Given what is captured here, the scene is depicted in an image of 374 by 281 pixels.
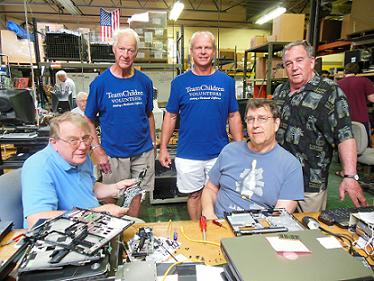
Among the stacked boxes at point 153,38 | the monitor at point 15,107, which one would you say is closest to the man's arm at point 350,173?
the monitor at point 15,107

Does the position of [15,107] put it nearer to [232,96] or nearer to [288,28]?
[232,96]

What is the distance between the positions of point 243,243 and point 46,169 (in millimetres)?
861

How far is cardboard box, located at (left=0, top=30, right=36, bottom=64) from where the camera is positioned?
7.12m

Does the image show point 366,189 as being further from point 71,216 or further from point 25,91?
point 25,91

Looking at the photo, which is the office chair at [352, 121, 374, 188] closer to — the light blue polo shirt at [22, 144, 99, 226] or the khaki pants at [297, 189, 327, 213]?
the khaki pants at [297, 189, 327, 213]

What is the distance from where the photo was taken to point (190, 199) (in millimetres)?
2172

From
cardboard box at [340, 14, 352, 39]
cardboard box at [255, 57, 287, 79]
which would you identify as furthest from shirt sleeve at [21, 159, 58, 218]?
cardboard box at [340, 14, 352, 39]

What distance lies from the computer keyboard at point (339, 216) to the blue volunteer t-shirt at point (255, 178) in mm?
138

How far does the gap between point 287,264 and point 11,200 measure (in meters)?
1.20

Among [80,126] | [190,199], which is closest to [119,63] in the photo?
[80,126]

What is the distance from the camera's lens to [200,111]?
194 centimetres

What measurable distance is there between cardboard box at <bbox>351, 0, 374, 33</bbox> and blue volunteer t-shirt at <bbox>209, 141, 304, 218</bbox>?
4.70m

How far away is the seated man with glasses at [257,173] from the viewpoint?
4.60ft

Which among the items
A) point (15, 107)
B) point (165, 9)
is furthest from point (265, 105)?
point (165, 9)
